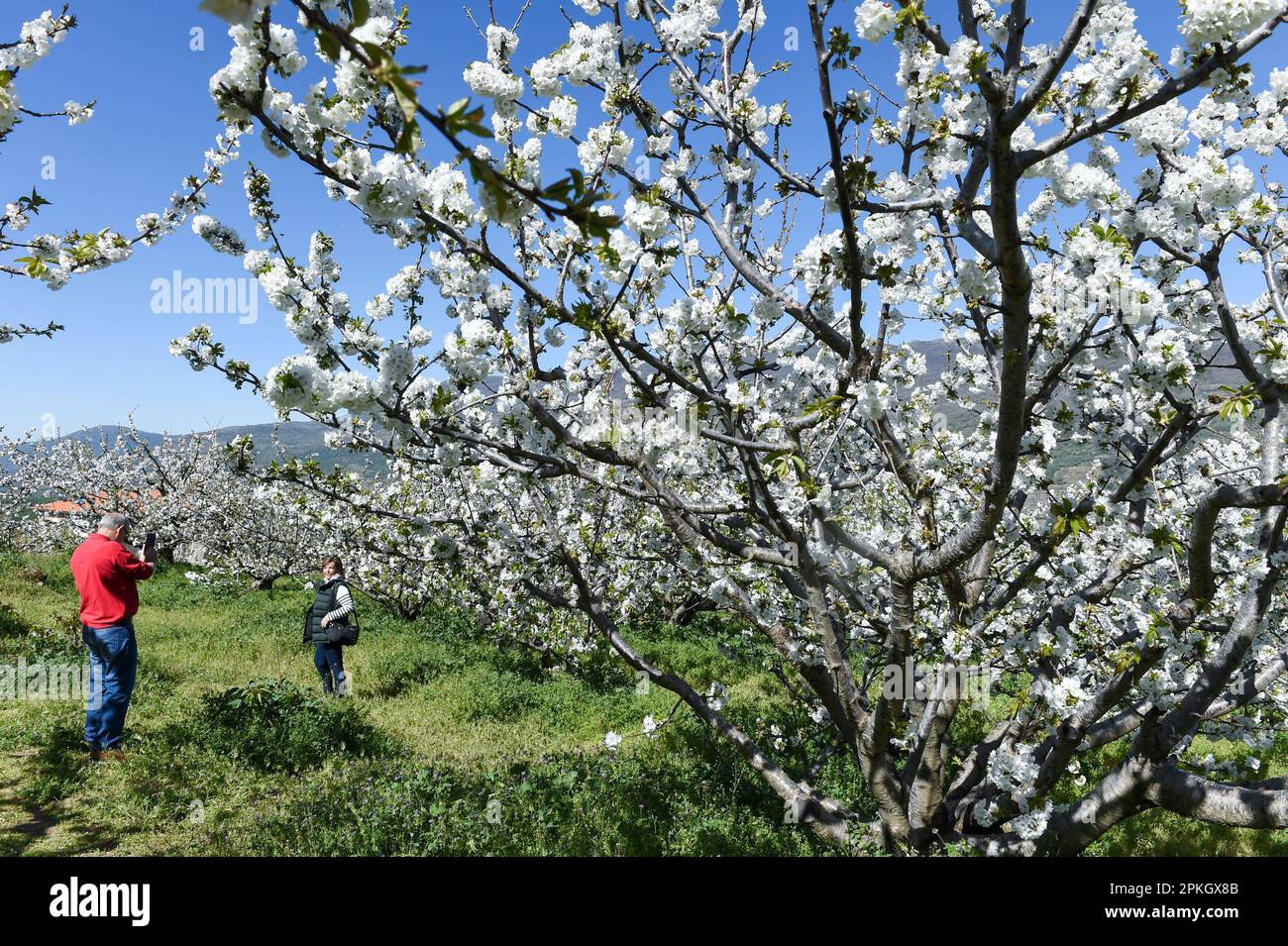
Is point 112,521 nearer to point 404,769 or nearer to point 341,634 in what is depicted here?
point 341,634

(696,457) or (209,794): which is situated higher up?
(696,457)

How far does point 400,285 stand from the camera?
370 cm

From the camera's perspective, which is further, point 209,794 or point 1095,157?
point 209,794

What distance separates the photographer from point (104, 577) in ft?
17.9

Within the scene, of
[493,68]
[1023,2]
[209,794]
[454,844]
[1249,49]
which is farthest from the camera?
[209,794]

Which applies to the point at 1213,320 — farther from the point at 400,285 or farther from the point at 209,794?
the point at 209,794

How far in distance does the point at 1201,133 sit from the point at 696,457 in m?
3.24

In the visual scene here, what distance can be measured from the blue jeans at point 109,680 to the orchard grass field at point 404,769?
22 centimetres

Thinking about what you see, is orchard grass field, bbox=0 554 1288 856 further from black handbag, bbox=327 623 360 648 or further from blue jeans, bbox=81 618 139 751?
black handbag, bbox=327 623 360 648

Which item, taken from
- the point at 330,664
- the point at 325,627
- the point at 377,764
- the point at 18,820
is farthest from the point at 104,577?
the point at 330,664

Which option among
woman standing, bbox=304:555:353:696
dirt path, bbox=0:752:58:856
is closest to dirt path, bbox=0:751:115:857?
dirt path, bbox=0:752:58:856

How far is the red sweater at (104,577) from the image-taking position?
5434 mm
